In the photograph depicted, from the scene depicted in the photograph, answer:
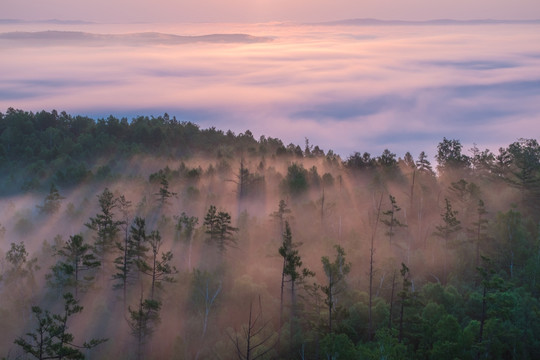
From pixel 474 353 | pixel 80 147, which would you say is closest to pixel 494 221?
pixel 474 353

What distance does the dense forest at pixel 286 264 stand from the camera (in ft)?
155

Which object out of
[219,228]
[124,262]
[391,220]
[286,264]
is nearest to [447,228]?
[391,220]

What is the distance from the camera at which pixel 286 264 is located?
5222cm

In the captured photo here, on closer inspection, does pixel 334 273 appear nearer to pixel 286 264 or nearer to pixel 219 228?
pixel 286 264

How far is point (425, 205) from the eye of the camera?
81938 millimetres

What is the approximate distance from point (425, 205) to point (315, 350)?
1535 inches

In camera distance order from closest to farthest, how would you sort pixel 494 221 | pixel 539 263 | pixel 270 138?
pixel 539 263 → pixel 494 221 → pixel 270 138

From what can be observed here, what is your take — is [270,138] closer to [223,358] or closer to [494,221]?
[494,221]

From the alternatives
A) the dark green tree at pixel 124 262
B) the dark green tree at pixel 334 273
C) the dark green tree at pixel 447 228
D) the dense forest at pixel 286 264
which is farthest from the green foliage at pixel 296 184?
the dark green tree at pixel 124 262

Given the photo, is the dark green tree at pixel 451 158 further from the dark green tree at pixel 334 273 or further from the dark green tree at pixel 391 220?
the dark green tree at pixel 334 273

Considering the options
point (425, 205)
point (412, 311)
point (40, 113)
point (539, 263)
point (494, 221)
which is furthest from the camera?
point (40, 113)

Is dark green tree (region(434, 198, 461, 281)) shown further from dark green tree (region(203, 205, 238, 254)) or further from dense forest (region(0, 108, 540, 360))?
dark green tree (region(203, 205, 238, 254))

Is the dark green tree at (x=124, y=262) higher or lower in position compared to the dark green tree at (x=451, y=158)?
lower

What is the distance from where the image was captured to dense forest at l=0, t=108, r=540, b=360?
155 ft
